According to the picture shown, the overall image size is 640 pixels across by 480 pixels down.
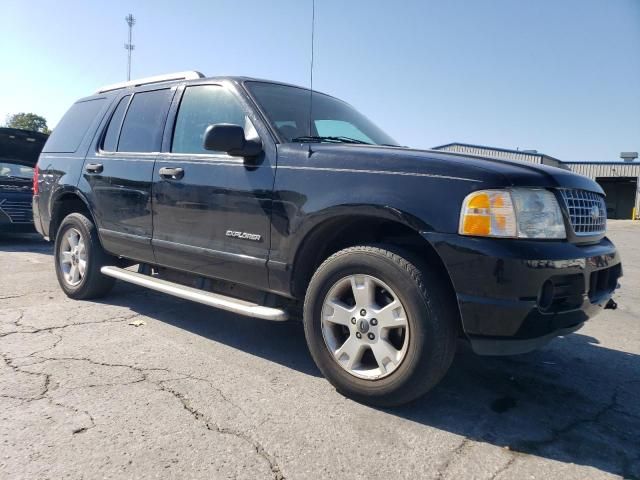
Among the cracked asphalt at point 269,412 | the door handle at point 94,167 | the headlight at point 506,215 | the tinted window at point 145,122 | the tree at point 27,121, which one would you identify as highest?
the tree at point 27,121

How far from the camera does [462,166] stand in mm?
2600

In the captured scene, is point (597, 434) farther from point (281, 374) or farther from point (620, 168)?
point (620, 168)

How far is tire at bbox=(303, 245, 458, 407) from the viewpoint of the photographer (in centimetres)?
258

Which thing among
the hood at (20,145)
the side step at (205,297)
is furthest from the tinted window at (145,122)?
the hood at (20,145)

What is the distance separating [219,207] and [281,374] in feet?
3.95

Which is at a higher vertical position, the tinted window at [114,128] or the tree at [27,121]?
the tree at [27,121]

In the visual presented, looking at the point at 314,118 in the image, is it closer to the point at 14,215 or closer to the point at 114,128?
the point at 114,128

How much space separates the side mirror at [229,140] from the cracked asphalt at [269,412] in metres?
1.42

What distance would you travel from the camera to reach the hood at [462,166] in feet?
8.30

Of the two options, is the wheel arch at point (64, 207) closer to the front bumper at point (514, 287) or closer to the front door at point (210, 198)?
the front door at point (210, 198)

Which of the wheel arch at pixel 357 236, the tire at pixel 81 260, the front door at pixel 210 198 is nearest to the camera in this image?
the wheel arch at pixel 357 236

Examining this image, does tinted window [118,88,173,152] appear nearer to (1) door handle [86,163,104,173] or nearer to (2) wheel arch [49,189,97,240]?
(1) door handle [86,163,104,173]

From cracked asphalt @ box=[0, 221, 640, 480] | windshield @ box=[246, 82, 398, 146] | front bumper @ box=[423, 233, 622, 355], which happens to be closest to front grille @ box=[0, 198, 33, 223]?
cracked asphalt @ box=[0, 221, 640, 480]

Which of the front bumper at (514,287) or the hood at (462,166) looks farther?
the hood at (462,166)
